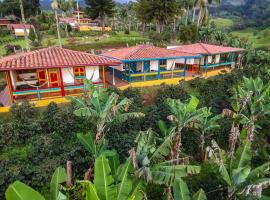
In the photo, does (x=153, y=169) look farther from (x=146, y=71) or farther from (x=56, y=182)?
(x=146, y=71)

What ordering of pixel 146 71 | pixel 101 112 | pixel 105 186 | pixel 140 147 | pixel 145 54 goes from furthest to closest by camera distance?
pixel 146 71 → pixel 145 54 → pixel 101 112 → pixel 140 147 → pixel 105 186

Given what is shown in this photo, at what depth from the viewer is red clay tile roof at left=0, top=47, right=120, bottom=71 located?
1694 centimetres

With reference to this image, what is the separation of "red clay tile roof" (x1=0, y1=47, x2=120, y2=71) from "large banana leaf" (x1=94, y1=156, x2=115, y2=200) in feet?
42.2

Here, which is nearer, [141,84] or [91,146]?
[91,146]

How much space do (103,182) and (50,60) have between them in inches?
576

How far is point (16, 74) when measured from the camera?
1902 centimetres

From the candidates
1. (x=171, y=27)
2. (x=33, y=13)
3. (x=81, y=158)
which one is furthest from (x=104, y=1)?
(x=81, y=158)

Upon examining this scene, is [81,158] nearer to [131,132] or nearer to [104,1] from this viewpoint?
[131,132]

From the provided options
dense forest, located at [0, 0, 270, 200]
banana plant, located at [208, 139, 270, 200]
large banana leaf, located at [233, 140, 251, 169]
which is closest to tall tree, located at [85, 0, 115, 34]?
dense forest, located at [0, 0, 270, 200]

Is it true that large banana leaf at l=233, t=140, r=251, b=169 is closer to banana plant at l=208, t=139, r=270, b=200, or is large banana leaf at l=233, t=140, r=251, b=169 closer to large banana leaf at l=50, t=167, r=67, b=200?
banana plant at l=208, t=139, r=270, b=200

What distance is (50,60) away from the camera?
60.9ft

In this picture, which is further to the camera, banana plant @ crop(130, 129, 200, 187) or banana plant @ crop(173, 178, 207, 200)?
banana plant @ crop(130, 129, 200, 187)

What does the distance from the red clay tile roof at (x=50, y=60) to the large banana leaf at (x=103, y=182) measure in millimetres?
12856

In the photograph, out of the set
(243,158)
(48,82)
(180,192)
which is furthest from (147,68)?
(180,192)
